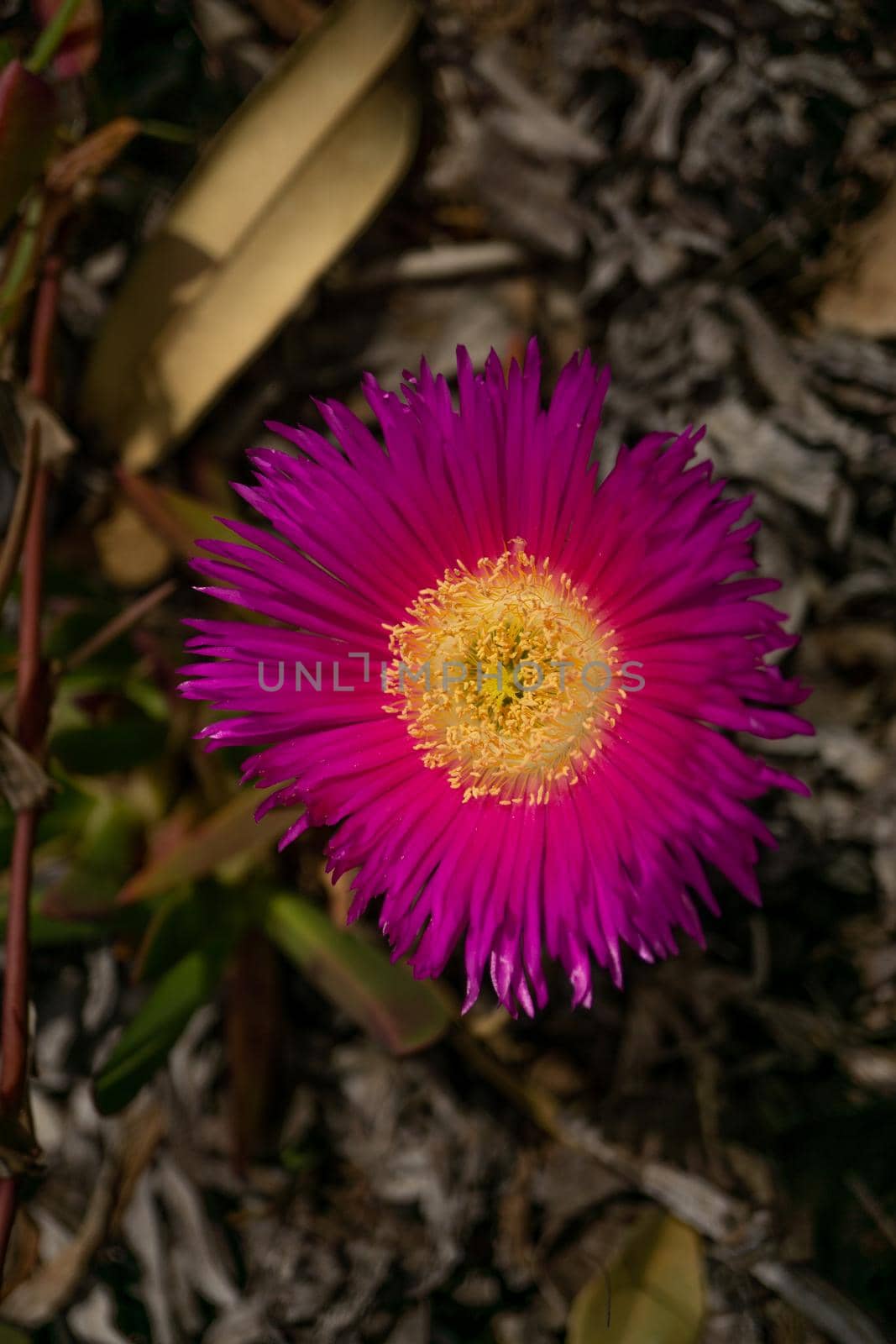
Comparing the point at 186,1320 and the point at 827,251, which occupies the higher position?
the point at 827,251

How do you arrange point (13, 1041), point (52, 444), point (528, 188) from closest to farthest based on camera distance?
point (13, 1041) < point (52, 444) < point (528, 188)

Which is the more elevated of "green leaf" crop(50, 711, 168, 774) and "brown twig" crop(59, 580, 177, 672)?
"brown twig" crop(59, 580, 177, 672)

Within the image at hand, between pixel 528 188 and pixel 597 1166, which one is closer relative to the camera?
pixel 597 1166

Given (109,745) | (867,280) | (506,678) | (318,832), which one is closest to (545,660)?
(506,678)

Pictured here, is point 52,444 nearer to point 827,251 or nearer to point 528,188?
point 528,188

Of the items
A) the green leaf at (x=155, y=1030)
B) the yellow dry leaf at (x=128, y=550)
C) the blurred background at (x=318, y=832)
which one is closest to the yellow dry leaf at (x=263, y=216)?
the blurred background at (x=318, y=832)

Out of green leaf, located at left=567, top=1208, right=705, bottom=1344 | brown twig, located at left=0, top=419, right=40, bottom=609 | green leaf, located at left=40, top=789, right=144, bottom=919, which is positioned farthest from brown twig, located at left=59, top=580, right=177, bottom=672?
green leaf, located at left=567, top=1208, right=705, bottom=1344

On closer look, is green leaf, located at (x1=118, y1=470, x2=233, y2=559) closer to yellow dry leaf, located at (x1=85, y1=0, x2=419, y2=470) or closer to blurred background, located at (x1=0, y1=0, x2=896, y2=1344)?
blurred background, located at (x1=0, y1=0, x2=896, y2=1344)

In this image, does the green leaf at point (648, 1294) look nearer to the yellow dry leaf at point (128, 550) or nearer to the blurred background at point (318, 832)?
the blurred background at point (318, 832)

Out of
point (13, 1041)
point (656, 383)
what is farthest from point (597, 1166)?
point (656, 383)
